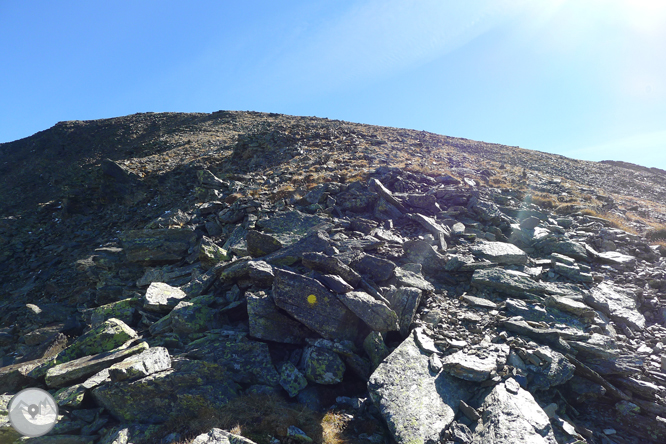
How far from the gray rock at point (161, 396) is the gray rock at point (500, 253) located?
1084 centimetres

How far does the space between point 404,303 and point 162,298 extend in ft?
27.4

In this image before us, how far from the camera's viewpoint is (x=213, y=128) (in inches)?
2207

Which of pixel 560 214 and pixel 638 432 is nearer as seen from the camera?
pixel 638 432

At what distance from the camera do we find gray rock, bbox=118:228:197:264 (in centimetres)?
1525

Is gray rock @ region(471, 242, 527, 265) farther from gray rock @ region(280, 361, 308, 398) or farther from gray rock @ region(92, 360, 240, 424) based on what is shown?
gray rock @ region(92, 360, 240, 424)

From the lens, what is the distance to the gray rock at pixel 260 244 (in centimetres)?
1316

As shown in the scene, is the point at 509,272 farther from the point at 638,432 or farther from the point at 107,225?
the point at 107,225

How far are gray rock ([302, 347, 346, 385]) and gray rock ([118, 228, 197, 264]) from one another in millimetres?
9984

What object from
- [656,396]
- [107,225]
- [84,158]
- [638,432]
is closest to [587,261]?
[656,396]

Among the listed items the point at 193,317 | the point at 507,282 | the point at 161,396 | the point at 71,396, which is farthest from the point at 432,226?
the point at 71,396

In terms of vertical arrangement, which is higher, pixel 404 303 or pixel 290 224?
pixel 290 224

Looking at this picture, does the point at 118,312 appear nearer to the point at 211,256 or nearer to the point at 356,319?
the point at 211,256

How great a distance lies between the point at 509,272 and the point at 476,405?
19.9 feet

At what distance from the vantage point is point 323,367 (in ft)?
26.4
